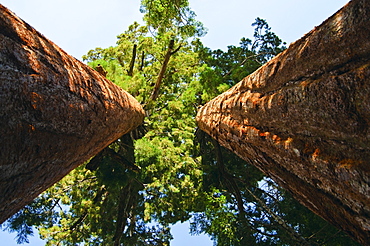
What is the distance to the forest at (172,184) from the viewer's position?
5.24 meters

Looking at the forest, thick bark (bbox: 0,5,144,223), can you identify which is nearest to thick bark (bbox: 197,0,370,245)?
thick bark (bbox: 0,5,144,223)

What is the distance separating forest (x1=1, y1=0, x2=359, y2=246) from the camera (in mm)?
5238

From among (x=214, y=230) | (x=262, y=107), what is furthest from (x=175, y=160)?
(x=262, y=107)

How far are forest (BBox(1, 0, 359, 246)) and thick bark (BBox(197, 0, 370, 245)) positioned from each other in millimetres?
3243

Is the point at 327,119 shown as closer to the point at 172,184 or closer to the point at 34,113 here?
the point at 34,113

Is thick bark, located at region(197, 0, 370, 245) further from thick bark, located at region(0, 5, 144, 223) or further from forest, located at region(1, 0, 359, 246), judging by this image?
forest, located at region(1, 0, 359, 246)

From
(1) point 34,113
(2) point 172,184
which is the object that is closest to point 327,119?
(1) point 34,113

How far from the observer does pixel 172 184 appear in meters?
8.05

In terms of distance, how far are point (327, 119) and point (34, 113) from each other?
205 cm

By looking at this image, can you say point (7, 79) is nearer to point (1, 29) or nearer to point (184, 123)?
point (1, 29)

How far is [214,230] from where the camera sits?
5086 mm

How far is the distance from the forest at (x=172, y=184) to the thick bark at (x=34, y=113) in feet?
8.78

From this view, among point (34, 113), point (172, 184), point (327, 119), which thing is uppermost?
point (172, 184)

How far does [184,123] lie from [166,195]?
117 inches
